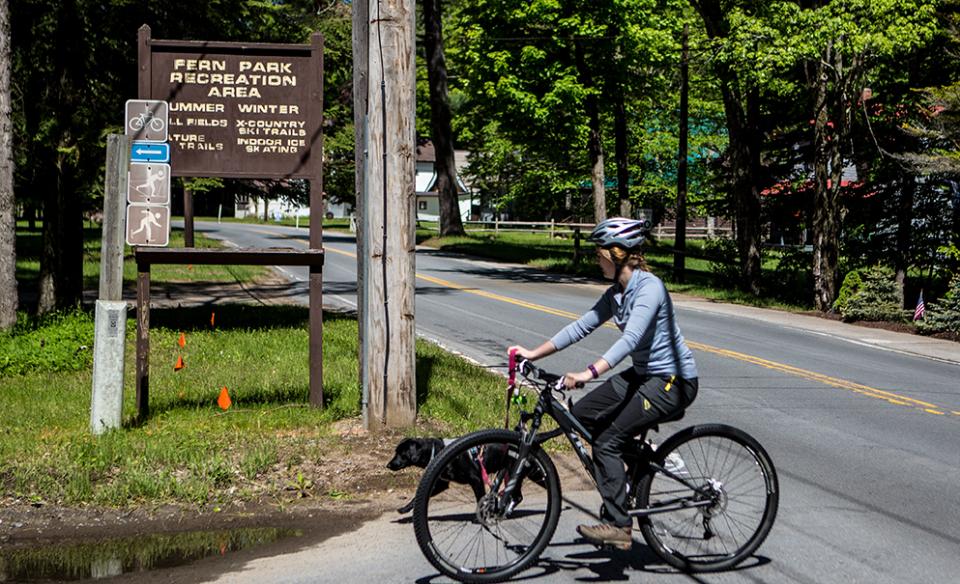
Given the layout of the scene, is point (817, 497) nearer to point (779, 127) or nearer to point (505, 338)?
point (505, 338)

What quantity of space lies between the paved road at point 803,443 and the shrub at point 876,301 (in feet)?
3.49

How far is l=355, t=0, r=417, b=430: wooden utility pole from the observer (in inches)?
354

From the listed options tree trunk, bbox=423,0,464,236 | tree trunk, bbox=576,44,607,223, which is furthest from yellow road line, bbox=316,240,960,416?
tree trunk, bbox=423,0,464,236

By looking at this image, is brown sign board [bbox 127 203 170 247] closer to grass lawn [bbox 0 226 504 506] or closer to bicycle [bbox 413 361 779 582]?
grass lawn [bbox 0 226 504 506]

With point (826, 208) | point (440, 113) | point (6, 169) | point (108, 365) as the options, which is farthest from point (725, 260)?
point (108, 365)

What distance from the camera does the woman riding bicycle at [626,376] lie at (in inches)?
230

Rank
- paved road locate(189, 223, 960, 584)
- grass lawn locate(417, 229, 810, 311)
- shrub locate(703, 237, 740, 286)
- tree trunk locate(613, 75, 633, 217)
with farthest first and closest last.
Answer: tree trunk locate(613, 75, 633, 217) → shrub locate(703, 237, 740, 286) → grass lawn locate(417, 229, 810, 311) → paved road locate(189, 223, 960, 584)

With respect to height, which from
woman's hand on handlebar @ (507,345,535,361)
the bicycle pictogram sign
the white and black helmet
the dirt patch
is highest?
the bicycle pictogram sign

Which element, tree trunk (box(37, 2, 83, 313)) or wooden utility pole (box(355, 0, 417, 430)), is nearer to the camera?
wooden utility pole (box(355, 0, 417, 430))

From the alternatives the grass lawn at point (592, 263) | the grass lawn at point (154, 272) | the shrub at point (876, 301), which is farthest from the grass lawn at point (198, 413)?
the grass lawn at point (592, 263)

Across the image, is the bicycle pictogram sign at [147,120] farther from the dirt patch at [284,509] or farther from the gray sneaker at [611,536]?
the gray sneaker at [611,536]

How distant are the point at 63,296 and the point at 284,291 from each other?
759 cm

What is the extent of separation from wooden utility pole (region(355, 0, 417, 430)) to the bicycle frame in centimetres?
319

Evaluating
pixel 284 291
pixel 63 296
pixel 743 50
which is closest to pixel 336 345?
pixel 63 296
